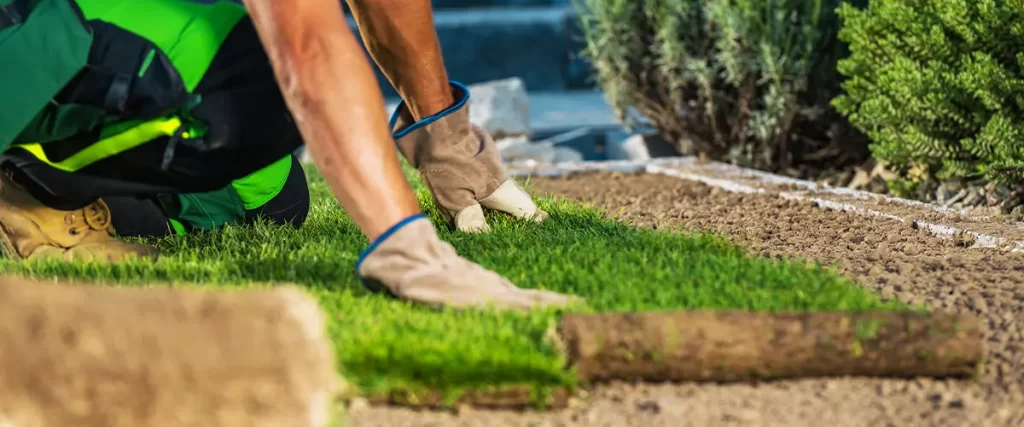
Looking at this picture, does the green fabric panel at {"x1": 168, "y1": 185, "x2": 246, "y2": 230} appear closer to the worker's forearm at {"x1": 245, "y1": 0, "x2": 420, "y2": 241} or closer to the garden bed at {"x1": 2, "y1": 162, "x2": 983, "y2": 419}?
the garden bed at {"x1": 2, "y1": 162, "x2": 983, "y2": 419}

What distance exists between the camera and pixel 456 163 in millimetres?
3562

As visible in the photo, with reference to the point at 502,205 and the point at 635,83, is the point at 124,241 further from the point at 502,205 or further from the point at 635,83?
the point at 635,83

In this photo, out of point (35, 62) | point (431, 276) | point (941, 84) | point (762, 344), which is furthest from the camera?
point (941, 84)

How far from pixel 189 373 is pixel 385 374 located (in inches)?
16.1

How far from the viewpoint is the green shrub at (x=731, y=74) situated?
568 cm

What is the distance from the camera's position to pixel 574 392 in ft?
7.09

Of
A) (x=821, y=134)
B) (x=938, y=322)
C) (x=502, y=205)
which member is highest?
(x=938, y=322)

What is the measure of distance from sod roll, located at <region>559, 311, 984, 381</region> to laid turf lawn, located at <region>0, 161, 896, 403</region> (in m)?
0.11

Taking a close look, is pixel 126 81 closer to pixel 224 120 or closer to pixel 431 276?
pixel 224 120

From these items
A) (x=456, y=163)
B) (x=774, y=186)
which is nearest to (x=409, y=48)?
(x=456, y=163)

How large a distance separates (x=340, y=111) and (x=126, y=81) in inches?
25.2

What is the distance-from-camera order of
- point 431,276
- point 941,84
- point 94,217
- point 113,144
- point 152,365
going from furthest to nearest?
1. point 941,84
2. point 94,217
3. point 113,144
4. point 431,276
5. point 152,365

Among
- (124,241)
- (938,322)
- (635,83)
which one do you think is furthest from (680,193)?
(938,322)

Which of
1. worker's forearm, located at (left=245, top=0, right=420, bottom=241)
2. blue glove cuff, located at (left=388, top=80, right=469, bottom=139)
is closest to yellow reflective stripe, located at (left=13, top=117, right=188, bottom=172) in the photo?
worker's forearm, located at (left=245, top=0, right=420, bottom=241)
